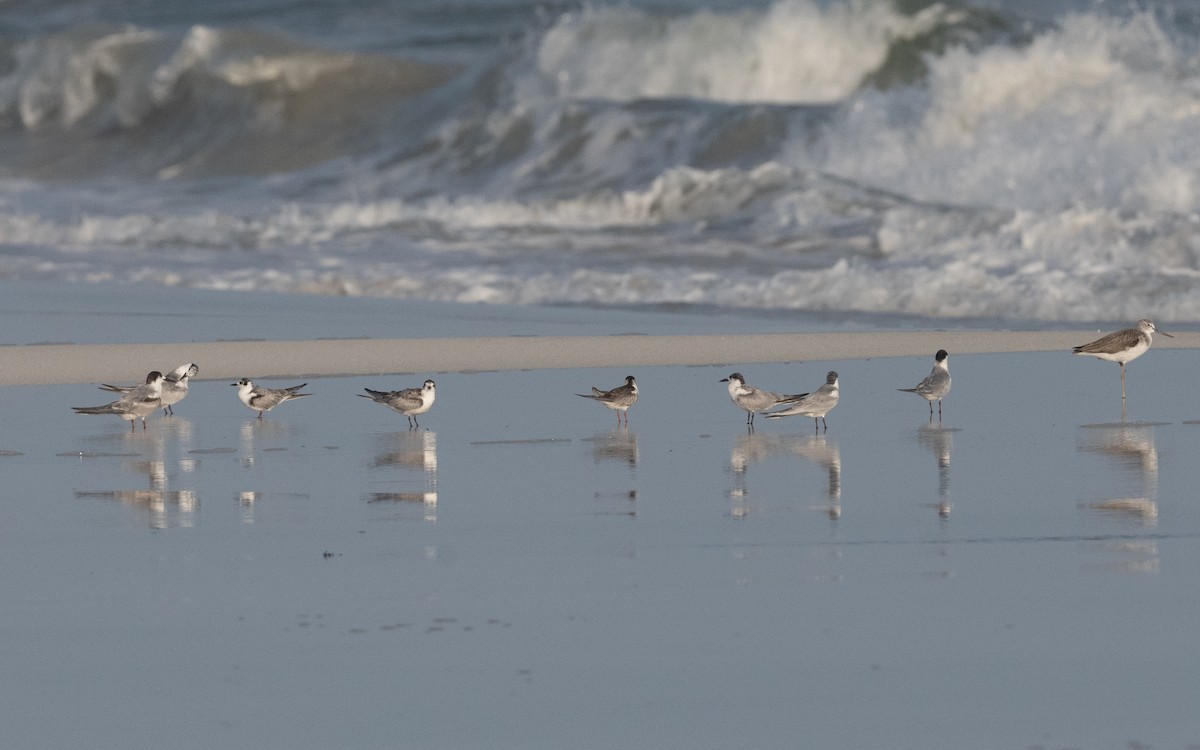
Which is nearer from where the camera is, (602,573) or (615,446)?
(602,573)

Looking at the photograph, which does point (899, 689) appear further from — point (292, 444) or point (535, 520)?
point (292, 444)

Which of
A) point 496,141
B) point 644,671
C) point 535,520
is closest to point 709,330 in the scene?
point 535,520

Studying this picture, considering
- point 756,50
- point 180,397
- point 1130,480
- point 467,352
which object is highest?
point 756,50

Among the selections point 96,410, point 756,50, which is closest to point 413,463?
point 96,410

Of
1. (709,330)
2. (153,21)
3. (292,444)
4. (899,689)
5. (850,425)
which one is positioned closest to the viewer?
(899,689)

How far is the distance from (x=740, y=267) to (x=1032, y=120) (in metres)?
7.64

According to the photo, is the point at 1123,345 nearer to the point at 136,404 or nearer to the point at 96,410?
the point at 136,404

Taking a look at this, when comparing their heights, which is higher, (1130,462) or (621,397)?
(621,397)

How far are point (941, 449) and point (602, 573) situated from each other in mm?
2848

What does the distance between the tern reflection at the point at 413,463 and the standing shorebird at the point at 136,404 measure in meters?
1.12

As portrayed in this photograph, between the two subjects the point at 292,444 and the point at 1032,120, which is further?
the point at 1032,120

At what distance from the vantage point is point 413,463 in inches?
259

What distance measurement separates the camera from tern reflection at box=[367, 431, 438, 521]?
5.62 meters

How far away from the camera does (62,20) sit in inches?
1650
